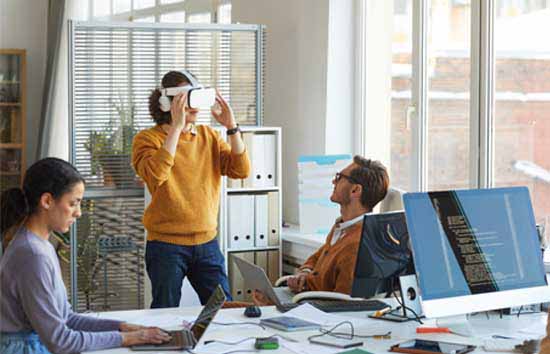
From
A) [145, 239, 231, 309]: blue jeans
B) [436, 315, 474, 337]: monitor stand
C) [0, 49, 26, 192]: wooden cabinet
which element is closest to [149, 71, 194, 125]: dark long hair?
[145, 239, 231, 309]: blue jeans

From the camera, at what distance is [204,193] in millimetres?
4094

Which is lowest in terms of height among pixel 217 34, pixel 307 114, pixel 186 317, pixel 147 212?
pixel 186 317

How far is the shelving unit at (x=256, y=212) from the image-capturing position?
205 inches

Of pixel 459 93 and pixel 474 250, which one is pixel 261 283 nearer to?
pixel 474 250

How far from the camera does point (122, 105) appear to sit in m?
5.14

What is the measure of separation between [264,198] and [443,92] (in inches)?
49.0

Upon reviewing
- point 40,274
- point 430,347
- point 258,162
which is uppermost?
point 258,162

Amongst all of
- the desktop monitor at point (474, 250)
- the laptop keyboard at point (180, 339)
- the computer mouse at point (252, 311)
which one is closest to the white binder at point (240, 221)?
the computer mouse at point (252, 311)

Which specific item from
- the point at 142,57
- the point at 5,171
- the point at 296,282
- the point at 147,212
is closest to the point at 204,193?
the point at 147,212

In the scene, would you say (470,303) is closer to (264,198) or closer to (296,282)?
(296,282)

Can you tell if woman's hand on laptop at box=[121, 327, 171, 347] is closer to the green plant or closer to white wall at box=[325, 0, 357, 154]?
the green plant

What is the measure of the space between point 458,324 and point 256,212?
238 cm

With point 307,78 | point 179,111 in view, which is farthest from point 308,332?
point 307,78

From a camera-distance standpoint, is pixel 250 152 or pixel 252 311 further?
pixel 250 152
